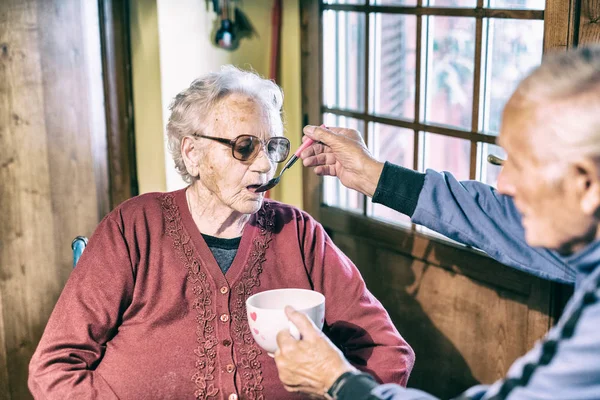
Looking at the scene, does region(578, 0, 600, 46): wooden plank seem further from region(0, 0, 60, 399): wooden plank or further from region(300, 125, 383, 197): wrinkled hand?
region(0, 0, 60, 399): wooden plank

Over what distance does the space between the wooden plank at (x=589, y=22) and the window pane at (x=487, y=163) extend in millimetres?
478

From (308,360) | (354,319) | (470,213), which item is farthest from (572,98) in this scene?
(354,319)

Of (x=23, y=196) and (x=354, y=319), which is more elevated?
(x=23, y=196)

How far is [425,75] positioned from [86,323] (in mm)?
1471

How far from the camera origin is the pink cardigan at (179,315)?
1.89m

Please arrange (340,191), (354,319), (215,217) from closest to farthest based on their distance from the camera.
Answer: (354,319) → (215,217) → (340,191)

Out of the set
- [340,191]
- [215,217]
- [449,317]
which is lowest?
[449,317]

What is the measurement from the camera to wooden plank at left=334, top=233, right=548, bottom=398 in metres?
2.48

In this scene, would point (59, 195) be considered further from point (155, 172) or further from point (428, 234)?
point (428, 234)

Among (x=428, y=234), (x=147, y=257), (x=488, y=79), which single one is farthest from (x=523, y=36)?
(x=147, y=257)

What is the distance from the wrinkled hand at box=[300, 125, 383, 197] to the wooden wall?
1190 millimetres

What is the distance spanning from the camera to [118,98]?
318 cm

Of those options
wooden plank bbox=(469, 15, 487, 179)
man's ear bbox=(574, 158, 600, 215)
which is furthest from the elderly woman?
man's ear bbox=(574, 158, 600, 215)

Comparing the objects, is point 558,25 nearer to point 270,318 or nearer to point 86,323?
point 270,318
